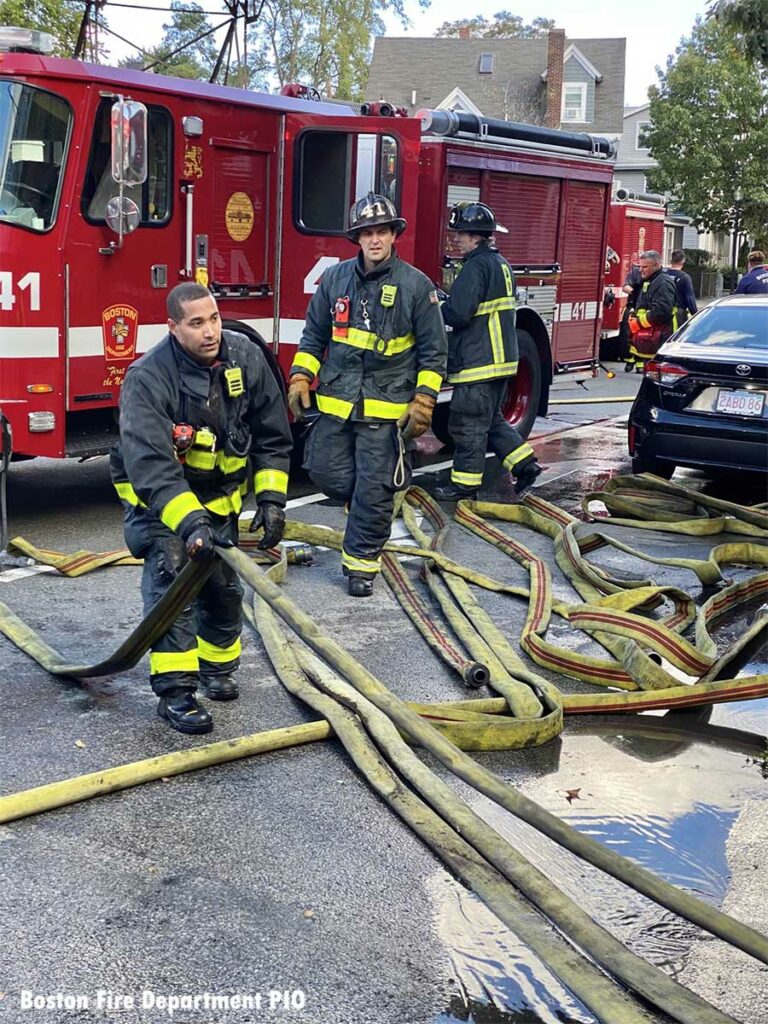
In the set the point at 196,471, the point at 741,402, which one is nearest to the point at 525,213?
the point at 741,402

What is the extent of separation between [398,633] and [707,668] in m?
1.43

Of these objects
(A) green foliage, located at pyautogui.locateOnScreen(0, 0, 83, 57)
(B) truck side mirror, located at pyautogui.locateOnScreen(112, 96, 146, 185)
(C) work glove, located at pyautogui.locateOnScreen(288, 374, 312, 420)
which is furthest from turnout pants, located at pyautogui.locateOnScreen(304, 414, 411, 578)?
(A) green foliage, located at pyautogui.locateOnScreen(0, 0, 83, 57)

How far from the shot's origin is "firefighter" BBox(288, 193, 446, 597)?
21.7ft

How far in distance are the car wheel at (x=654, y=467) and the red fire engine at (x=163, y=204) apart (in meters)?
1.99

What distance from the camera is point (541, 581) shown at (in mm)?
6500

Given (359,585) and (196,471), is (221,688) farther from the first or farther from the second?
(359,585)

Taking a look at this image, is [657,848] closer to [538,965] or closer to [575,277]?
[538,965]

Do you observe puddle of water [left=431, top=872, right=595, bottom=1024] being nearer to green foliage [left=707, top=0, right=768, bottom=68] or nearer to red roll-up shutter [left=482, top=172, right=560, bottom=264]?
red roll-up shutter [left=482, top=172, right=560, bottom=264]

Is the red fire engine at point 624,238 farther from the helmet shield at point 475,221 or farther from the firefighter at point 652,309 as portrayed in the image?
the helmet shield at point 475,221

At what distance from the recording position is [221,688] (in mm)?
4938

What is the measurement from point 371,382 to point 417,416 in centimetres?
30

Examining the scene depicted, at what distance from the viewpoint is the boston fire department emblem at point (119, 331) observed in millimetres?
7531

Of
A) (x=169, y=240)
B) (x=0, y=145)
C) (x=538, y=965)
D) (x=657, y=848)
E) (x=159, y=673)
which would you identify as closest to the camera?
(x=538, y=965)

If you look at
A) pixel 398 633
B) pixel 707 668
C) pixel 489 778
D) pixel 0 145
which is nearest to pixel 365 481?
pixel 398 633
